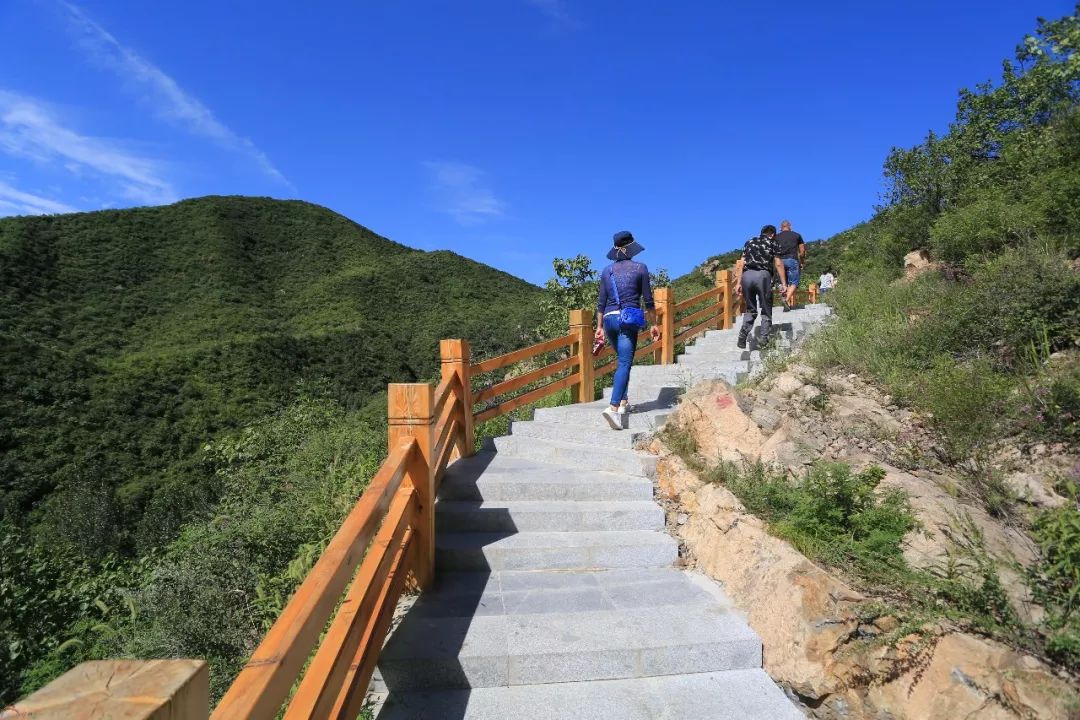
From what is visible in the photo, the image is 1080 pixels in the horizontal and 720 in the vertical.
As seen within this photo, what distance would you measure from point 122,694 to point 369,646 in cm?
197

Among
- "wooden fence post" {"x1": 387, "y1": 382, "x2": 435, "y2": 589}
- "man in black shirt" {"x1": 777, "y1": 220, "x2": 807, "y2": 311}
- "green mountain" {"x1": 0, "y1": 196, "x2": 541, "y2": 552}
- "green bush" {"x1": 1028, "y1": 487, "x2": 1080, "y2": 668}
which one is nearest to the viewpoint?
"green bush" {"x1": 1028, "y1": 487, "x2": 1080, "y2": 668}

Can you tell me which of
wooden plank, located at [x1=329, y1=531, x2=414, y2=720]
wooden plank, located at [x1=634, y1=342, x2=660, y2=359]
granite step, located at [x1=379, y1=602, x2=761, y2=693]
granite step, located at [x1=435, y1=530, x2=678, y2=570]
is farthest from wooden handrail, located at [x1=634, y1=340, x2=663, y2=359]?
wooden plank, located at [x1=329, y1=531, x2=414, y2=720]

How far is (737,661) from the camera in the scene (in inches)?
125

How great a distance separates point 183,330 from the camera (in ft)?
147

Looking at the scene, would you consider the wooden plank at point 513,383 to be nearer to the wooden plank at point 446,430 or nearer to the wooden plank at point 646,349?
the wooden plank at point 446,430

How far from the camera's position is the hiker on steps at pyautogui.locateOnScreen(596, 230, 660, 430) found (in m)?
5.91

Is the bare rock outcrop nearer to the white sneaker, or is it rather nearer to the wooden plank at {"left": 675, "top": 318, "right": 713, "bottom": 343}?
the white sneaker

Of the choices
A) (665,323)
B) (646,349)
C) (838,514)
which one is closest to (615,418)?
(646,349)

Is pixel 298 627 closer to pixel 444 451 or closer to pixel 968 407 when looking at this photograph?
pixel 444 451

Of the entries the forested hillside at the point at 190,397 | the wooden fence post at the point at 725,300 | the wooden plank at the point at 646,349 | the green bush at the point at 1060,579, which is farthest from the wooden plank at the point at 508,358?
the wooden fence post at the point at 725,300

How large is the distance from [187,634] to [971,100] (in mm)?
31723

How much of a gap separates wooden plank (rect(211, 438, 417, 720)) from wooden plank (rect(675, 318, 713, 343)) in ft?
24.7

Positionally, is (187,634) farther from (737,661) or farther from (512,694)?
(737,661)

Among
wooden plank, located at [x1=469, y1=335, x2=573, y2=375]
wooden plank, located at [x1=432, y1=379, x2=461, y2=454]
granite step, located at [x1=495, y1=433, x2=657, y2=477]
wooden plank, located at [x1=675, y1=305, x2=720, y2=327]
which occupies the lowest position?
granite step, located at [x1=495, y1=433, x2=657, y2=477]
